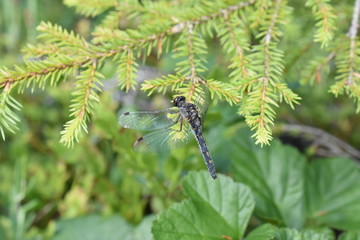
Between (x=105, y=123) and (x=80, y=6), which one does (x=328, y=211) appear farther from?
(x=80, y=6)

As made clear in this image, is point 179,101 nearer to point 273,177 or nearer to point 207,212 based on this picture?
point 207,212

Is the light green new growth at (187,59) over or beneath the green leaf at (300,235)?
over

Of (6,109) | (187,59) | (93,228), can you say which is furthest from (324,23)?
(93,228)

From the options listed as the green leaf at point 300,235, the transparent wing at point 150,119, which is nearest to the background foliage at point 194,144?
the green leaf at point 300,235

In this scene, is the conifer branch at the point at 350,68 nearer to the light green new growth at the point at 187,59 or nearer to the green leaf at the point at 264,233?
the light green new growth at the point at 187,59

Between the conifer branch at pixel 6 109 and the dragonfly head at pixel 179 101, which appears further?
the dragonfly head at pixel 179 101

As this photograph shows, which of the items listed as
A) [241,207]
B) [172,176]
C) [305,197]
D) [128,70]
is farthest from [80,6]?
[305,197]
